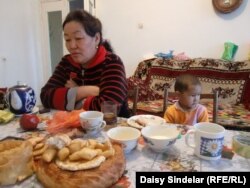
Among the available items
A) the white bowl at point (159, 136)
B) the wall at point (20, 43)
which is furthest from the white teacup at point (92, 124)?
the wall at point (20, 43)

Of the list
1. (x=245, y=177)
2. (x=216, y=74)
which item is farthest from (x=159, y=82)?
(x=245, y=177)

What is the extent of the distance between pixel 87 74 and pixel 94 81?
0.06 metres

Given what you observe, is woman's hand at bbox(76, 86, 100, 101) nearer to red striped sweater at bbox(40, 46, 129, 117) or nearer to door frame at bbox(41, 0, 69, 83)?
red striped sweater at bbox(40, 46, 129, 117)

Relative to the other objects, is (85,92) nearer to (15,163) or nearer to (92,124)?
(92,124)

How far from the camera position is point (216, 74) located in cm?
274

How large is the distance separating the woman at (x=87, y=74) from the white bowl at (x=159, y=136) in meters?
0.38

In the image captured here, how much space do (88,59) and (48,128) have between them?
1.66ft

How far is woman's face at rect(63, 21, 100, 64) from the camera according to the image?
4.02 feet

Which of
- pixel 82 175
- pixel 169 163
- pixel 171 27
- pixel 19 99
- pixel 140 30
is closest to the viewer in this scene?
pixel 82 175

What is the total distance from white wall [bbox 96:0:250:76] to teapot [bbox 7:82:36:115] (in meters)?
2.30

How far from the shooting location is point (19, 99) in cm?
109

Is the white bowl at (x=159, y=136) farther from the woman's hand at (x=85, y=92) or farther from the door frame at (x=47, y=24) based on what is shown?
the door frame at (x=47, y=24)

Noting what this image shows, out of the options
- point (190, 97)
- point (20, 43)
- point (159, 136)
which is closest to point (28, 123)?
point (159, 136)

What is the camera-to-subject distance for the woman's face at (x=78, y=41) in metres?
1.23
